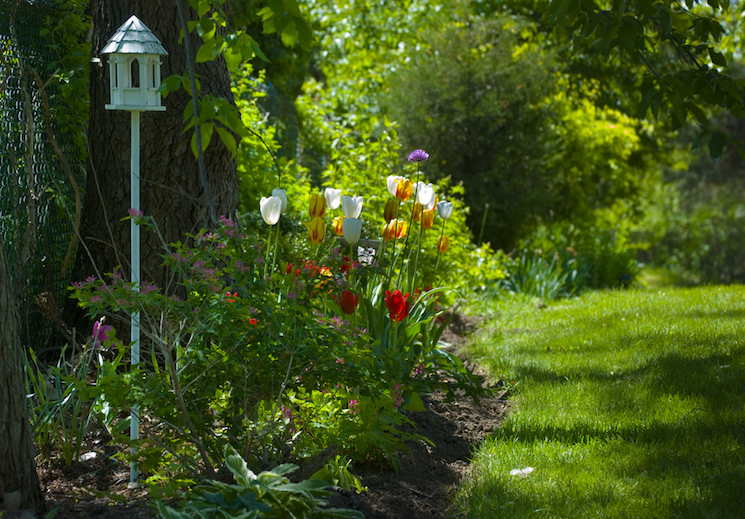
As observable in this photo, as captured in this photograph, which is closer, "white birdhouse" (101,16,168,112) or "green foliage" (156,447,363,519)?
"green foliage" (156,447,363,519)

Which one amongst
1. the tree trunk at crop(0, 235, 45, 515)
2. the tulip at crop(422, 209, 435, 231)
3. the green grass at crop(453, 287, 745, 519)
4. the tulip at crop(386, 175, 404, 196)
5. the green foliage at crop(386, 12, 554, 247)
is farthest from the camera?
the green foliage at crop(386, 12, 554, 247)

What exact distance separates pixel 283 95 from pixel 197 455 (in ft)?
31.4

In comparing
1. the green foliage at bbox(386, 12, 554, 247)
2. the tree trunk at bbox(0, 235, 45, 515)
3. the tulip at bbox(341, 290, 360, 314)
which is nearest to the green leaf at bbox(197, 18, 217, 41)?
the tree trunk at bbox(0, 235, 45, 515)

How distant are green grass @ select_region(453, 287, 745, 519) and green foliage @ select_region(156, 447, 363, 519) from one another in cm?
65

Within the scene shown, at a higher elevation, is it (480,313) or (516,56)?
(516,56)

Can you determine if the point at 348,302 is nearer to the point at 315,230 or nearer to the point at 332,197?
the point at 315,230

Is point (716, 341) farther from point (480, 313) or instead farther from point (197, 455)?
point (197, 455)

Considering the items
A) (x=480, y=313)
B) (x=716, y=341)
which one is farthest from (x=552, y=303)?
(x=716, y=341)

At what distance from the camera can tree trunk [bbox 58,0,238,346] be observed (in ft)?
12.0

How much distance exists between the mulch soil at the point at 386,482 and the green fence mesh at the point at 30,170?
1205mm

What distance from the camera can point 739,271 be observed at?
13469mm

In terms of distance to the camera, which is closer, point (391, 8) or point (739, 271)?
point (391, 8)

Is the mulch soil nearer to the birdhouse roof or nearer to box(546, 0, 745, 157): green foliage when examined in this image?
the birdhouse roof

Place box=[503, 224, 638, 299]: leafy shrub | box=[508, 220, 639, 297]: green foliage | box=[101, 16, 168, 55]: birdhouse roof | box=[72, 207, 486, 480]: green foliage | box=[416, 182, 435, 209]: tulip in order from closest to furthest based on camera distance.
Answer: box=[72, 207, 486, 480]: green foliage
box=[101, 16, 168, 55]: birdhouse roof
box=[416, 182, 435, 209]: tulip
box=[503, 224, 638, 299]: leafy shrub
box=[508, 220, 639, 297]: green foliage
